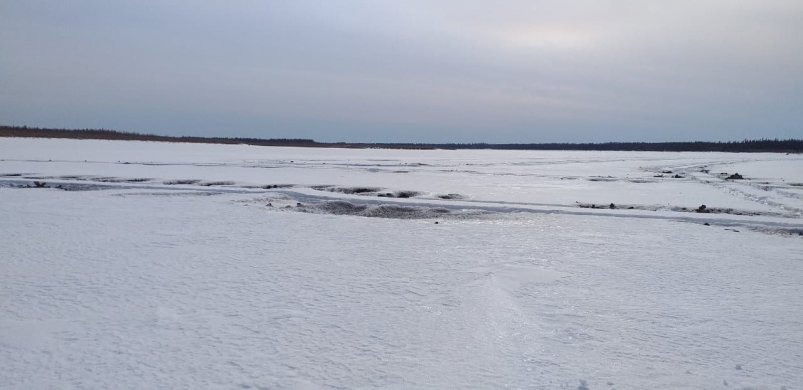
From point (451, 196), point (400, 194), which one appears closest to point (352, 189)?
point (400, 194)

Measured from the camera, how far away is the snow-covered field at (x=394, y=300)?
7.79ft

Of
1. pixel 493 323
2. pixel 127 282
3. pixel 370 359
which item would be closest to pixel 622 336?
pixel 493 323

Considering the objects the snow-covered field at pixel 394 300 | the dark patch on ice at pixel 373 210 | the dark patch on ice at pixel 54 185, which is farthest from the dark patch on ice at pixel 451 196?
the dark patch on ice at pixel 54 185

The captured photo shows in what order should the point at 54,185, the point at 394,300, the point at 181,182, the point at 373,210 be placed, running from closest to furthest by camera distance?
the point at 394,300
the point at 373,210
the point at 54,185
the point at 181,182

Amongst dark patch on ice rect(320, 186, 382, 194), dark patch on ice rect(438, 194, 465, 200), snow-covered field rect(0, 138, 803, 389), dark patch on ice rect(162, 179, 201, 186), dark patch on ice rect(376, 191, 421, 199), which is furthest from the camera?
dark patch on ice rect(162, 179, 201, 186)

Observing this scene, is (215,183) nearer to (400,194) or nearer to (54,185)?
(54,185)

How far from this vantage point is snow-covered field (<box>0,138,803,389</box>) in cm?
238

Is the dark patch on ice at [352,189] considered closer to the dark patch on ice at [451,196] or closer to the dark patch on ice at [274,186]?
the dark patch on ice at [274,186]

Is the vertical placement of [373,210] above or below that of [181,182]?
below

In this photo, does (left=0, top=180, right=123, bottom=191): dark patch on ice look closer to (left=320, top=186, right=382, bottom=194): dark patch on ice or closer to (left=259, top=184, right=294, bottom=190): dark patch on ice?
(left=259, top=184, right=294, bottom=190): dark patch on ice

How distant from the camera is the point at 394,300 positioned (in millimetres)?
3383

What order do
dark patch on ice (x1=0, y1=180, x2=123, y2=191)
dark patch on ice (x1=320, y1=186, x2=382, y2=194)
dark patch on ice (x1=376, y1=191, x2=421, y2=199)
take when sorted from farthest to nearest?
dark patch on ice (x1=320, y1=186, x2=382, y2=194) < dark patch on ice (x1=0, y1=180, x2=123, y2=191) < dark patch on ice (x1=376, y1=191, x2=421, y2=199)

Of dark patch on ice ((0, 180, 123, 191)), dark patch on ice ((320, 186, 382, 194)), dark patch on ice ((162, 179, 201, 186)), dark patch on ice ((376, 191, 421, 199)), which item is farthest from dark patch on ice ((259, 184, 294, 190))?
dark patch on ice ((0, 180, 123, 191))

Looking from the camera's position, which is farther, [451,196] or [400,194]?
[400,194]
